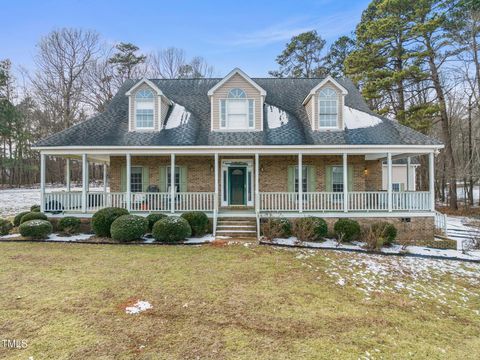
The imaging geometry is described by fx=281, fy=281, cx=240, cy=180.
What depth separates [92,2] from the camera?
18.2 meters

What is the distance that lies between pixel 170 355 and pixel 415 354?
3.56m

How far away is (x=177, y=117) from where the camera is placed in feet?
48.1

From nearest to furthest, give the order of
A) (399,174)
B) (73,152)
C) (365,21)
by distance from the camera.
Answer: (73,152), (399,174), (365,21)

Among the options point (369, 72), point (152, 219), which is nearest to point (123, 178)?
point (152, 219)

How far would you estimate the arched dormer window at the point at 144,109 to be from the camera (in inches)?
548

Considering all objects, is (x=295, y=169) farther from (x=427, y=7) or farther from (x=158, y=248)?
(x=427, y=7)

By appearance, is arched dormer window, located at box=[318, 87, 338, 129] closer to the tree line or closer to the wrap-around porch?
the wrap-around porch

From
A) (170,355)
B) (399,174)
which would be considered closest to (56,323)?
(170,355)

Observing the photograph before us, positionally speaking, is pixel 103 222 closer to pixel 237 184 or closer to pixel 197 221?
pixel 197 221

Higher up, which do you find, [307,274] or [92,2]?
[92,2]

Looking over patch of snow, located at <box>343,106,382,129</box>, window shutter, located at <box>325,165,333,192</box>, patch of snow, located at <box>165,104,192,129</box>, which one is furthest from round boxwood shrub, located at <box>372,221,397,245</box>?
patch of snow, located at <box>165,104,192,129</box>

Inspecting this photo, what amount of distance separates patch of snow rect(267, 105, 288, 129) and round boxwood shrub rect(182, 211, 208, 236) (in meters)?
5.68

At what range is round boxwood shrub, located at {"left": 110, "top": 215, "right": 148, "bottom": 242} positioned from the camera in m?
10.3

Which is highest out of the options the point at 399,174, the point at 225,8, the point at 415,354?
the point at 225,8
